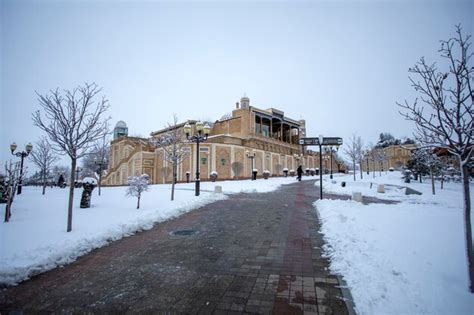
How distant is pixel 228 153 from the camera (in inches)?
1390

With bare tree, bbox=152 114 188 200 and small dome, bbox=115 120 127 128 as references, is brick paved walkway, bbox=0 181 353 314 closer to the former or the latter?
bare tree, bbox=152 114 188 200

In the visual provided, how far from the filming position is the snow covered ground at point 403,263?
277cm

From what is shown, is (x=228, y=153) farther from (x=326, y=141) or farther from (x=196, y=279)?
(x=196, y=279)

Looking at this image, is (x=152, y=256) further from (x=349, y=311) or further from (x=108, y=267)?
(x=349, y=311)

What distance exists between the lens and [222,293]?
3316 millimetres

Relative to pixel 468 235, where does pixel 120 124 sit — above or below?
above

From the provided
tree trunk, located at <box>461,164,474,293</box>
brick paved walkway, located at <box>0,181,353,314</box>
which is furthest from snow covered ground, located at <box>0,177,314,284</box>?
tree trunk, located at <box>461,164,474,293</box>

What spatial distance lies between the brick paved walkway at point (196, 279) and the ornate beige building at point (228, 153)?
2330cm

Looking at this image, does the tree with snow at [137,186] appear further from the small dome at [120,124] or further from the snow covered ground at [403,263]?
the small dome at [120,124]

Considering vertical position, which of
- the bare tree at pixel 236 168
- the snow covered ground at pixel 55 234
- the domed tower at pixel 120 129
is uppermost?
the domed tower at pixel 120 129

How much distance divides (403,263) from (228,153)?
105 feet

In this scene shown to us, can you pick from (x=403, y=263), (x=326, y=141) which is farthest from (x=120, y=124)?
(x=403, y=263)

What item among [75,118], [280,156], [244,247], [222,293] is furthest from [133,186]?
[280,156]

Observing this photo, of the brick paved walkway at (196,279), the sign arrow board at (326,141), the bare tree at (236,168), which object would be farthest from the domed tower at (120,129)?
the brick paved walkway at (196,279)
